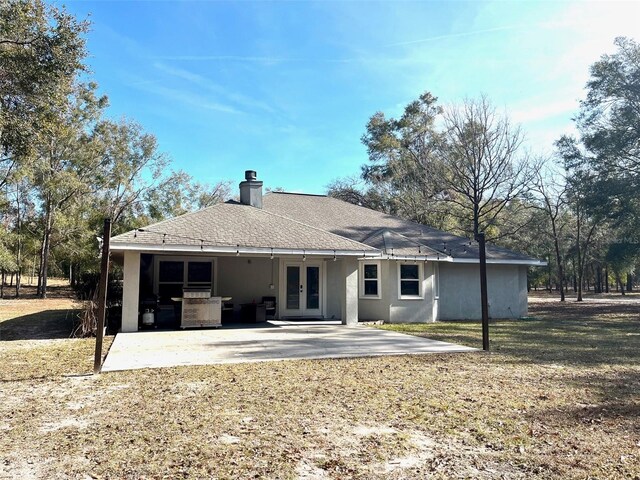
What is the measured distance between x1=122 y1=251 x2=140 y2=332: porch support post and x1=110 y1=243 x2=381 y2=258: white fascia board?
594 millimetres

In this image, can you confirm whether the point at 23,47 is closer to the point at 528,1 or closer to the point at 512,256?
the point at 528,1

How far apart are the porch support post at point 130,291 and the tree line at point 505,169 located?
21033mm

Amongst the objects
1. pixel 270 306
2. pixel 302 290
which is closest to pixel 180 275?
pixel 270 306

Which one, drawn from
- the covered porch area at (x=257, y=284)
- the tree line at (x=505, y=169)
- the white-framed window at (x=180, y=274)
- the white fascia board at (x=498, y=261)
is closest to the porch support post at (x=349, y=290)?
the covered porch area at (x=257, y=284)

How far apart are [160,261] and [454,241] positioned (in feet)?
37.7

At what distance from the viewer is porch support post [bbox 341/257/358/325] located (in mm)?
13305

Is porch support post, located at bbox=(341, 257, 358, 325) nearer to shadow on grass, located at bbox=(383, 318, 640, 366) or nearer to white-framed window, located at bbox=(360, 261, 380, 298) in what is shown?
shadow on grass, located at bbox=(383, 318, 640, 366)

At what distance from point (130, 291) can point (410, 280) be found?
884 centimetres

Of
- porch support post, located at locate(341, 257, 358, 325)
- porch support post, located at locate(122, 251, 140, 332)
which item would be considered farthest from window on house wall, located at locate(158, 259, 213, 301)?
porch support post, located at locate(341, 257, 358, 325)

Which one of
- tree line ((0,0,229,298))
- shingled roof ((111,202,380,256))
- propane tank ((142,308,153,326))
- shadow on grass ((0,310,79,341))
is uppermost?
tree line ((0,0,229,298))

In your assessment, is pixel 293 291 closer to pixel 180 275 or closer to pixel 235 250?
pixel 180 275

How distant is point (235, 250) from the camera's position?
1184 centimetres

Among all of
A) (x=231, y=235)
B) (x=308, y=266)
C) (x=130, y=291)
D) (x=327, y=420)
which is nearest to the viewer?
(x=327, y=420)

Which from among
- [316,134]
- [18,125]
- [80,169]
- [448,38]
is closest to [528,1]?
[448,38]
